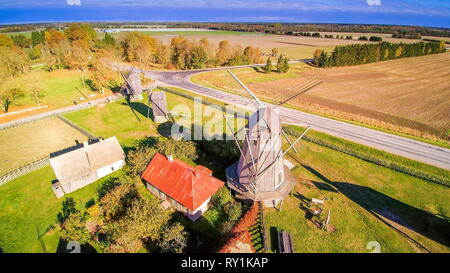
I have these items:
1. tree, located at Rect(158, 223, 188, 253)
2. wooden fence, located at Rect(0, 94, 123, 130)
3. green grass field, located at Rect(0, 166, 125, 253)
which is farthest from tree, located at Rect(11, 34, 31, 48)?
tree, located at Rect(158, 223, 188, 253)

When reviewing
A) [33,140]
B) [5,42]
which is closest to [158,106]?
[33,140]

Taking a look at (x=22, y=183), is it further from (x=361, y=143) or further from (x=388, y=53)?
(x=388, y=53)

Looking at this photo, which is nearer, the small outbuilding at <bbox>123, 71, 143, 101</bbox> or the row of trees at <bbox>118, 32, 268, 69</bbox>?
the small outbuilding at <bbox>123, 71, 143, 101</bbox>

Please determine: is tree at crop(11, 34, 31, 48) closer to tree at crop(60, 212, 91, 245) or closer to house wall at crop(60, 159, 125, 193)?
house wall at crop(60, 159, 125, 193)

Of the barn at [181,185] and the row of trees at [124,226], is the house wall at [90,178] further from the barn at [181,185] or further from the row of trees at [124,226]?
the barn at [181,185]

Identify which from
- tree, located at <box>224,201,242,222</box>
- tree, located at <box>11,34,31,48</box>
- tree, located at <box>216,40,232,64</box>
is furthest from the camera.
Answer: tree, located at <box>11,34,31,48</box>

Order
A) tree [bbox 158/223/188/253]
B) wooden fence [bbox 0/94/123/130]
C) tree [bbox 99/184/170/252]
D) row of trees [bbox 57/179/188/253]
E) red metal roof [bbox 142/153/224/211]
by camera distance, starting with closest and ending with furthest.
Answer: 1. tree [bbox 99/184/170/252]
2. row of trees [bbox 57/179/188/253]
3. tree [bbox 158/223/188/253]
4. red metal roof [bbox 142/153/224/211]
5. wooden fence [bbox 0/94/123/130]

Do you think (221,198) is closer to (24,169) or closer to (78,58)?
(24,169)

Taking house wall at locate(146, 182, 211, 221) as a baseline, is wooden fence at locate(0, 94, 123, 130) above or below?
above

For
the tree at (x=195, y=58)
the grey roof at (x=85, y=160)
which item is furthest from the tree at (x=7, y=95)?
the tree at (x=195, y=58)
